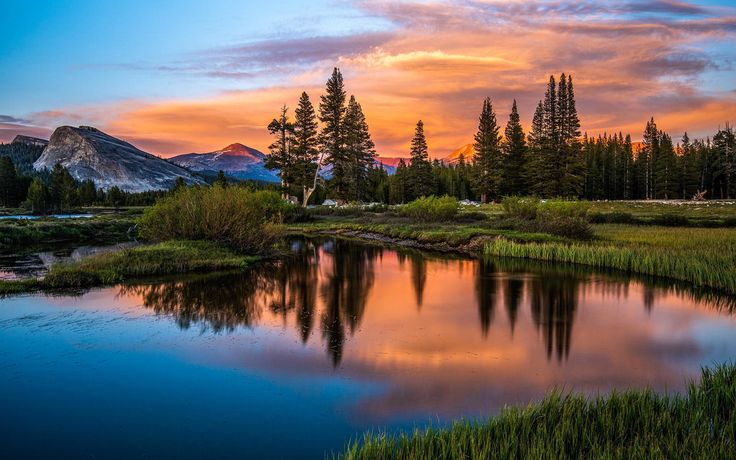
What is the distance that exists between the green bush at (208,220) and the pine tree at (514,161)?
Result: 4691cm

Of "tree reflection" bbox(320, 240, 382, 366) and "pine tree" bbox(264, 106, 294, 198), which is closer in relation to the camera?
"tree reflection" bbox(320, 240, 382, 366)

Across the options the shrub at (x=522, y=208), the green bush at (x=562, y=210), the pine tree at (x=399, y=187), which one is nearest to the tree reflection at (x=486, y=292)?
the green bush at (x=562, y=210)

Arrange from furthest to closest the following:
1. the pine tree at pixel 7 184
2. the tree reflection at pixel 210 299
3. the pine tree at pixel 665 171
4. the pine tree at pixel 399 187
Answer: the pine tree at pixel 7 184 → the pine tree at pixel 399 187 → the pine tree at pixel 665 171 → the tree reflection at pixel 210 299

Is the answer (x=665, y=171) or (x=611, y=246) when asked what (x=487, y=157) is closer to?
(x=665, y=171)

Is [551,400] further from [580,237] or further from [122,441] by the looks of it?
[580,237]

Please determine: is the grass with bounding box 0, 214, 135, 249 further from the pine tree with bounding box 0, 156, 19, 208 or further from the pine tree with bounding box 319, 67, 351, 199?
the pine tree with bounding box 0, 156, 19, 208

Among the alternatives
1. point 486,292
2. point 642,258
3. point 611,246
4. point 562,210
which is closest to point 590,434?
point 486,292

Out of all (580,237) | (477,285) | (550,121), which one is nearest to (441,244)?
(580,237)

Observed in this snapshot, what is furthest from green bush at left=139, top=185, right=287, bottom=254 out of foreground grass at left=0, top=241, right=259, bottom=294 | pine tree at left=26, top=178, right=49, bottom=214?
pine tree at left=26, top=178, right=49, bottom=214

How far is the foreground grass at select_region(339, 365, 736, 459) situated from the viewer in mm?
5012

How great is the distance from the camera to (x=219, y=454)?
633cm

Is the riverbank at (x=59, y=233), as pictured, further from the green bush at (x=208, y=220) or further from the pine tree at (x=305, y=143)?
the pine tree at (x=305, y=143)

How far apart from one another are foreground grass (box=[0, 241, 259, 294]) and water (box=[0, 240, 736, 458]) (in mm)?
1521

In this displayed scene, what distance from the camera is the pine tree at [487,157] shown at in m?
64.2
